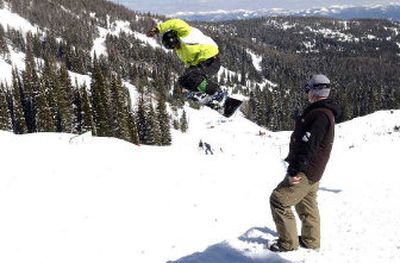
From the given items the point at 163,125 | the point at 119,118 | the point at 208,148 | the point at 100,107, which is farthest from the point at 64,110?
the point at 208,148

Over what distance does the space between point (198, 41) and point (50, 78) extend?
82.4 metres

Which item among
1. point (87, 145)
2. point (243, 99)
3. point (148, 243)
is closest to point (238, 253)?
point (148, 243)

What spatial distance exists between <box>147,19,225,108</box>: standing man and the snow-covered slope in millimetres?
3872

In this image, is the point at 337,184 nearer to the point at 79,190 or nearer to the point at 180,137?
the point at 79,190

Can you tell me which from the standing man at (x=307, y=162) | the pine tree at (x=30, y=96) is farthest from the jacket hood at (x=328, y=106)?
the pine tree at (x=30, y=96)

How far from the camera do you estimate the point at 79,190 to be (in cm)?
1383

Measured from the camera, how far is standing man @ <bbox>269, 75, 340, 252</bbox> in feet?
25.3

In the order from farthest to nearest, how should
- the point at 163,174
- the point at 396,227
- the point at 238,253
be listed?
the point at 163,174 → the point at 396,227 → the point at 238,253

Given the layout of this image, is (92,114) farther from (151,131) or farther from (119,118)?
(151,131)

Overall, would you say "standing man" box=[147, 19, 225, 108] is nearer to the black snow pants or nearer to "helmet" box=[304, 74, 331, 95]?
the black snow pants

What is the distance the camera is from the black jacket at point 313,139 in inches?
303

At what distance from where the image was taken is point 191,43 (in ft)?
37.9

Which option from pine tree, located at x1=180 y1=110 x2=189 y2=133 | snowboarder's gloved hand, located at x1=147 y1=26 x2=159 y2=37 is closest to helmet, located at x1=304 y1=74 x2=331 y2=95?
snowboarder's gloved hand, located at x1=147 y1=26 x2=159 y2=37

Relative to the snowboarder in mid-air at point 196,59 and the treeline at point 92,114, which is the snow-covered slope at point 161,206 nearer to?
the snowboarder in mid-air at point 196,59
